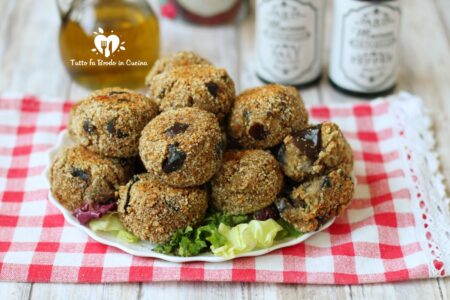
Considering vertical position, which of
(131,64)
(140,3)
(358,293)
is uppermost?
(140,3)

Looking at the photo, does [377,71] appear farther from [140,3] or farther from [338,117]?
[140,3]

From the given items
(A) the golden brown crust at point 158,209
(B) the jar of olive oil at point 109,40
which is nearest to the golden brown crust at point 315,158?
(A) the golden brown crust at point 158,209

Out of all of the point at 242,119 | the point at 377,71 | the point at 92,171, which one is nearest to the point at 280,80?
the point at 377,71

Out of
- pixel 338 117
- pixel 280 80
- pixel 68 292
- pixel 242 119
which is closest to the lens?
pixel 68 292

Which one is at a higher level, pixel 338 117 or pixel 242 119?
pixel 242 119

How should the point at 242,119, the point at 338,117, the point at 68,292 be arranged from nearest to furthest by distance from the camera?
the point at 68,292
the point at 242,119
the point at 338,117

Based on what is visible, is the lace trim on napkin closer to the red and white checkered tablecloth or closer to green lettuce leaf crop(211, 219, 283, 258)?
the red and white checkered tablecloth

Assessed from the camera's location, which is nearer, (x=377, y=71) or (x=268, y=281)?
(x=268, y=281)

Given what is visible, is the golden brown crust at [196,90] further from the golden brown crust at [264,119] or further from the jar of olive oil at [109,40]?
the jar of olive oil at [109,40]
